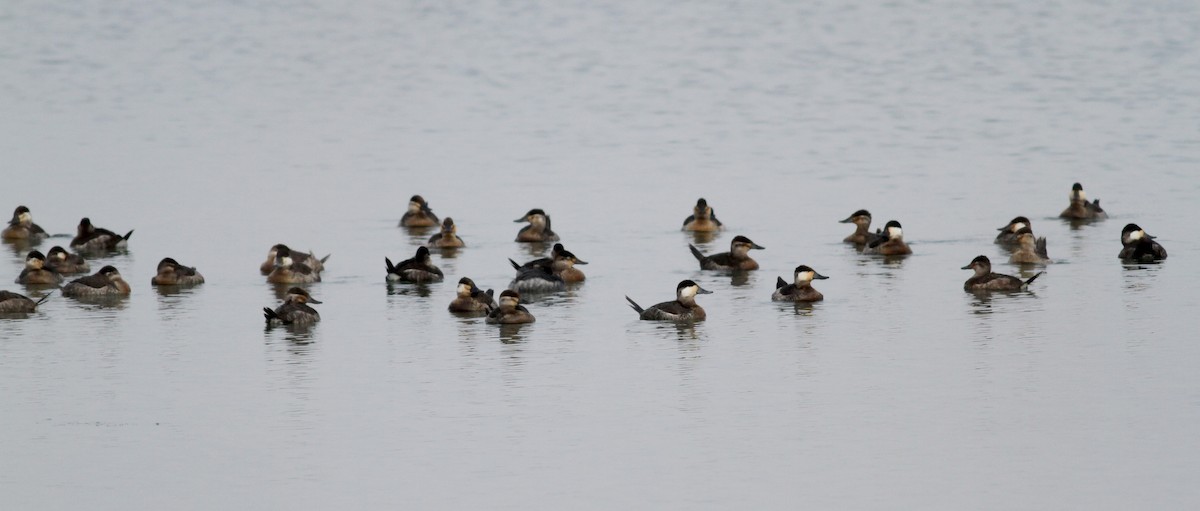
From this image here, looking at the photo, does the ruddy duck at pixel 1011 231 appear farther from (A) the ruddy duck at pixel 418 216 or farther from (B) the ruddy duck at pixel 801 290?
(A) the ruddy duck at pixel 418 216

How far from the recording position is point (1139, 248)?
74.4 feet

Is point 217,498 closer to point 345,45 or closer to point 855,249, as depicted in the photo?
point 855,249

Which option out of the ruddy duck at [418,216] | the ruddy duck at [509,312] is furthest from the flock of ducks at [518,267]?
the ruddy duck at [418,216]

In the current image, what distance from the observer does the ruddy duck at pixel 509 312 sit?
63.4ft

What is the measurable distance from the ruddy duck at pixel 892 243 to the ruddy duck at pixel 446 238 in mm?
5310

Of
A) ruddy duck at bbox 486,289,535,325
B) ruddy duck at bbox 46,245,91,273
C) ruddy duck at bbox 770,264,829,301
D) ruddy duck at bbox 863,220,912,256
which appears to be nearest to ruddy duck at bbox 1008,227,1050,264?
ruddy duck at bbox 863,220,912,256

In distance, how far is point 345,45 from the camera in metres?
55.5

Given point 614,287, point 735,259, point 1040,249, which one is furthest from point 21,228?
point 1040,249

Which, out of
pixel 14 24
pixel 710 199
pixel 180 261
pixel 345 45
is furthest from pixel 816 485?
pixel 14 24

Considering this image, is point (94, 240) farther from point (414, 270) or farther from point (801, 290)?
point (801, 290)

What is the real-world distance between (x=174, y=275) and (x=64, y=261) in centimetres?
183

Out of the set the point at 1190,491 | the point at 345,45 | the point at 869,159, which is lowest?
the point at 1190,491

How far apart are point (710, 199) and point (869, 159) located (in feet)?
15.6

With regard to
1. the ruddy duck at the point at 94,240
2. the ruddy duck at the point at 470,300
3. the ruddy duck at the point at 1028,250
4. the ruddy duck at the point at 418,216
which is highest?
the ruddy duck at the point at 418,216
